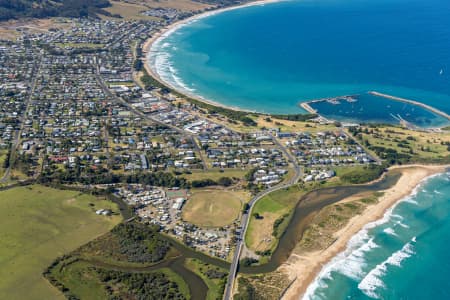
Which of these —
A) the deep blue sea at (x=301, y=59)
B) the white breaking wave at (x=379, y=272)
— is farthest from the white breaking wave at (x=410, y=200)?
the deep blue sea at (x=301, y=59)

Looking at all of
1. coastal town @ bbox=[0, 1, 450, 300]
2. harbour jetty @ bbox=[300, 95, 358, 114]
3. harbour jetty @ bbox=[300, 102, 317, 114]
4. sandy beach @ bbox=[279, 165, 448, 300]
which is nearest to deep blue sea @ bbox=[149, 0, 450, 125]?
harbour jetty @ bbox=[300, 102, 317, 114]

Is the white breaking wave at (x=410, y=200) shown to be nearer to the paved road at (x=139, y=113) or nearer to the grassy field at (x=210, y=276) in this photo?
the paved road at (x=139, y=113)

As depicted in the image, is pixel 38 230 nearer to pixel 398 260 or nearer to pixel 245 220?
pixel 245 220

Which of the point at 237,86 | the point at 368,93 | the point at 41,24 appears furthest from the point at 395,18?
the point at 41,24

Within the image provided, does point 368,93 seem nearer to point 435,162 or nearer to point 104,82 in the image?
point 435,162

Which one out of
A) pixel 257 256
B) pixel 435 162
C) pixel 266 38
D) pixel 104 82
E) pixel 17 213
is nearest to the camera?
pixel 257 256

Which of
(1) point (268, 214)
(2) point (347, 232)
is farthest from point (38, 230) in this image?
(2) point (347, 232)

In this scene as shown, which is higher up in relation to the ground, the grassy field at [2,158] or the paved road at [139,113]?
the paved road at [139,113]
